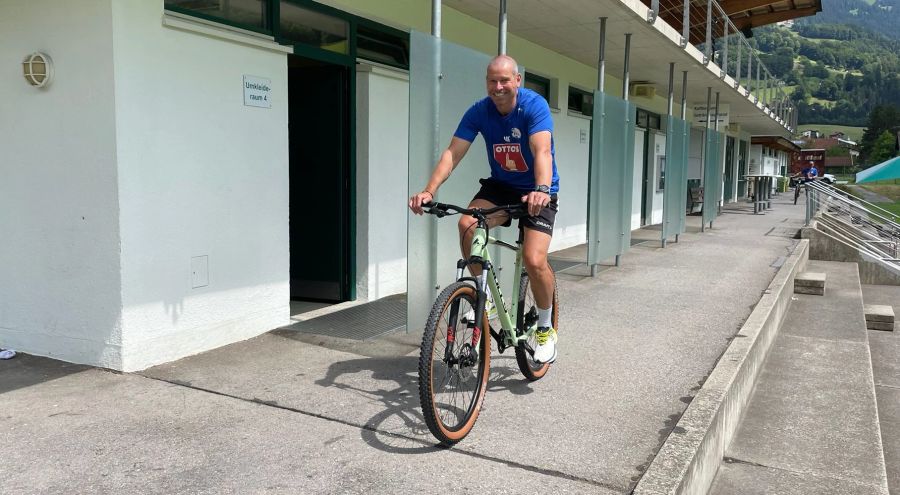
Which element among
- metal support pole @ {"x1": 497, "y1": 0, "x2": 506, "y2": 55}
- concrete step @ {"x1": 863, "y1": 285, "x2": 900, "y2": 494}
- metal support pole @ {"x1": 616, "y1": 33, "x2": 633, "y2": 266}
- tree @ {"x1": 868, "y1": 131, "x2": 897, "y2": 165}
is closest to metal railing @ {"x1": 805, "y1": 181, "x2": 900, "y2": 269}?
concrete step @ {"x1": 863, "y1": 285, "x2": 900, "y2": 494}

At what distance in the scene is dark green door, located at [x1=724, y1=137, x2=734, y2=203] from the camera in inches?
1184

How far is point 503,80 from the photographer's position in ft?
12.5

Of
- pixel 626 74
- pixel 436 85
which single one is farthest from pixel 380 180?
pixel 626 74

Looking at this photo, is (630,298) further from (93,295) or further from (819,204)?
(819,204)

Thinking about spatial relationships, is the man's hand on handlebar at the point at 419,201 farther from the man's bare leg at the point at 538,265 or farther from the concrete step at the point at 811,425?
the concrete step at the point at 811,425

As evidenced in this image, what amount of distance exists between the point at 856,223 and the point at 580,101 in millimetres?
10082

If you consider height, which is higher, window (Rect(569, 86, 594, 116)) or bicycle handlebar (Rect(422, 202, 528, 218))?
window (Rect(569, 86, 594, 116))

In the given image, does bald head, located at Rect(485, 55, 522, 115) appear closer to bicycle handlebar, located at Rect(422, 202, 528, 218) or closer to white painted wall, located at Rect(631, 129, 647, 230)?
bicycle handlebar, located at Rect(422, 202, 528, 218)

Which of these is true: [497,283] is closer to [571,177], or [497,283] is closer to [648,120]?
[571,177]

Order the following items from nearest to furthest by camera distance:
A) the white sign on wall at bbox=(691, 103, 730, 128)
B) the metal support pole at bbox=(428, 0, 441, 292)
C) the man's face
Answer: the man's face, the metal support pole at bbox=(428, 0, 441, 292), the white sign on wall at bbox=(691, 103, 730, 128)

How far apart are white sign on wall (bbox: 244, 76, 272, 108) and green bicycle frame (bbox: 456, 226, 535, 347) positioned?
240cm

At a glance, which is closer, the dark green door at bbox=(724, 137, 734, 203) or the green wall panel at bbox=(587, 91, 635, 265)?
the green wall panel at bbox=(587, 91, 635, 265)

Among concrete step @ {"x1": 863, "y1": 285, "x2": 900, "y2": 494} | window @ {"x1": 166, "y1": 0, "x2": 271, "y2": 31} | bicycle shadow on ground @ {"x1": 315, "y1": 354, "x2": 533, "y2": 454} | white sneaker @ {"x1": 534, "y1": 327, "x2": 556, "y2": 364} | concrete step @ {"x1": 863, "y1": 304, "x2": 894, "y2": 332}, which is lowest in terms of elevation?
concrete step @ {"x1": 863, "y1": 285, "x2": 900, "y2": 494}

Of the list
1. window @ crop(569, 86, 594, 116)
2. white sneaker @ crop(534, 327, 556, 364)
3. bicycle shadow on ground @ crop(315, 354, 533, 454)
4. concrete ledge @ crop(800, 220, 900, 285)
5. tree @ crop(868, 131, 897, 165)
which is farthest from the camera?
tree @ crop(868, 131, 897, 165)
